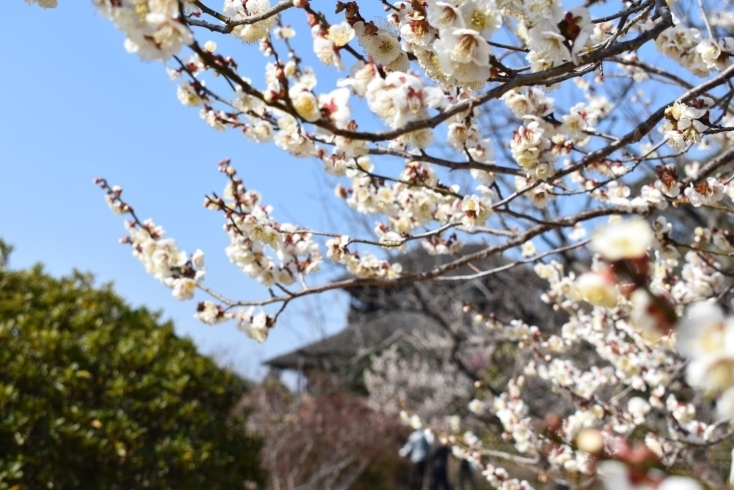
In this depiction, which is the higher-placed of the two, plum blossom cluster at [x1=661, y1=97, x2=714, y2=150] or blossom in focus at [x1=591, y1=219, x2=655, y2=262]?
plum blossom cluster at [x1=661, y1=97, x2=714, y2=150]

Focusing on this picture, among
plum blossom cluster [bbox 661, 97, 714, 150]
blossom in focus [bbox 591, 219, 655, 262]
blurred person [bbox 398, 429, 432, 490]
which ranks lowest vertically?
blossom in focus [bbox 591, 219, 655, 262]

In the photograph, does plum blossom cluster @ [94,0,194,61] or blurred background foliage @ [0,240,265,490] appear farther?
Answer: blurred background foliage @ [0,240,265,490]

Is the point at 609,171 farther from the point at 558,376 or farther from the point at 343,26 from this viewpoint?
the point at 558,376

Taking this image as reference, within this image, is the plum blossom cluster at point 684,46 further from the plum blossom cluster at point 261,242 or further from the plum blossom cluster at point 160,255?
the plum blossom cluster at point 160,255

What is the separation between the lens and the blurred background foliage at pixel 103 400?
11.3 feet

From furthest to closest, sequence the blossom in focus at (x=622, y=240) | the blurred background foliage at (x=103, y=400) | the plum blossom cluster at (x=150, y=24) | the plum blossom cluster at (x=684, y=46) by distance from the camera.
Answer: the blurred background foliage at (x=103, y=400)
the plum blossom cluster at (x=684, y=46)
the plum blossom cluster at (x=150, y=24)
the blossom in focus at (x=622, y=240)

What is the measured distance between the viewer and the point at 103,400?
154 inches

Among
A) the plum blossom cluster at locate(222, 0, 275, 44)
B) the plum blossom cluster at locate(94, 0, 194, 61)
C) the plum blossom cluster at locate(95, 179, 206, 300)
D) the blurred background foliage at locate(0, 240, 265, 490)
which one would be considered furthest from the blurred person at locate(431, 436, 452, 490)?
the plum blossom cluster at locate(94, 0, 194, 61)

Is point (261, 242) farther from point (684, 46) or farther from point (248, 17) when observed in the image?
point (684, 46)

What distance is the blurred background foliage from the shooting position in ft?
11.3

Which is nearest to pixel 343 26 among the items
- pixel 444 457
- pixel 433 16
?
pixel 433 16

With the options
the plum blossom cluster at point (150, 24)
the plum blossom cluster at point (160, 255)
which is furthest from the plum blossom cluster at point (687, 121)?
the plum blossom cluster at point (160, 255)

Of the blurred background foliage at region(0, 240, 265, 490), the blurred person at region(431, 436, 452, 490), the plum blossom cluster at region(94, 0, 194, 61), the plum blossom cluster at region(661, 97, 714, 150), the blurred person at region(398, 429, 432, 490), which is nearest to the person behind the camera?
the plum blossom cluster at region(94, 0, 194, 61)

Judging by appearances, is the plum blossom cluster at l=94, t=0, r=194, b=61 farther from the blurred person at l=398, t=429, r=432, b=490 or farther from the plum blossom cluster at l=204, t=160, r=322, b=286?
the blurred person at l=398, t=429, r=432, b=490
